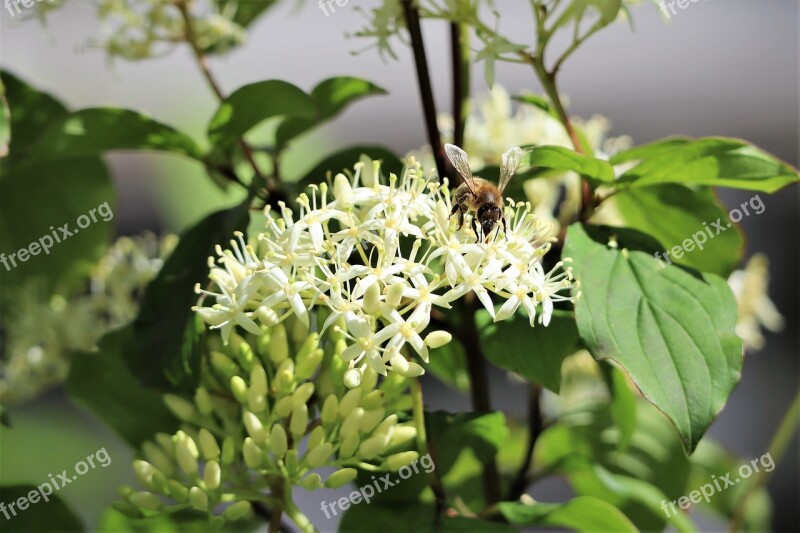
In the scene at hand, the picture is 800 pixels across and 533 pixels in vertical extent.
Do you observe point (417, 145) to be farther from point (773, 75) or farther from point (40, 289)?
point (40, 289)

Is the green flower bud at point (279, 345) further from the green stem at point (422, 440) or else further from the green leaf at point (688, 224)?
the green leaf at point (688, 224)

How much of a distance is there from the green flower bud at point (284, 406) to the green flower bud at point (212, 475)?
5 centimetres

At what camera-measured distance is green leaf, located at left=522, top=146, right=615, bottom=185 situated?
0.63 metres

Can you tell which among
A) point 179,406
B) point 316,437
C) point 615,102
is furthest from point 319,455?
point 615,102

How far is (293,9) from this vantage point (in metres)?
0.89

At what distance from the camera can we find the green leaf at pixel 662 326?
0.58 meters

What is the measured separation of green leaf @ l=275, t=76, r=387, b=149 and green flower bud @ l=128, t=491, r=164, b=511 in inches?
12.3

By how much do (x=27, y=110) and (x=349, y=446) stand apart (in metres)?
0.46

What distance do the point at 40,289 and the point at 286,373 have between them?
1.40 feet

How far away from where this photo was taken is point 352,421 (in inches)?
25.0

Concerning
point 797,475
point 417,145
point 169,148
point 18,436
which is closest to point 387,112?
point 417,145

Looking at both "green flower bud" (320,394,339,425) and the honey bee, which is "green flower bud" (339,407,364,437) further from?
the honey bee

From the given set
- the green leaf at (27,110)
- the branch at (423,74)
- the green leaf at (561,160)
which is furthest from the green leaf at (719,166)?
the green leaf at (27,110)

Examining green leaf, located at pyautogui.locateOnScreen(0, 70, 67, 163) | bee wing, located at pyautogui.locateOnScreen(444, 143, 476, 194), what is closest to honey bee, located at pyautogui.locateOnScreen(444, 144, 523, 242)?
bee wing, located at pyautogui.locateOnScreen(444, 143, 476, 194)
